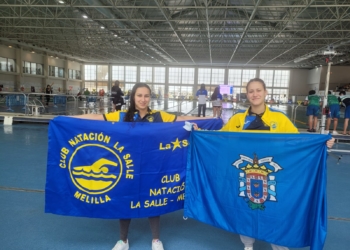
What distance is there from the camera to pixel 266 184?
6.98ft

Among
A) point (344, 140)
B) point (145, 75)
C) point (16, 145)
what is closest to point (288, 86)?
point (145, 75)

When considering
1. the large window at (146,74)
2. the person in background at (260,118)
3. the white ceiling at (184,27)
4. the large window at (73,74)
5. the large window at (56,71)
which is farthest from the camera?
the large window at (146,74)

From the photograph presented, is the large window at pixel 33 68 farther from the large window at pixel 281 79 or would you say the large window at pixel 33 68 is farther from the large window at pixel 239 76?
the large window at pixel 281 79

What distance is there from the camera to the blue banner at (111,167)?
232 centimetres

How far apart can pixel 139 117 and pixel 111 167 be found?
544 mm

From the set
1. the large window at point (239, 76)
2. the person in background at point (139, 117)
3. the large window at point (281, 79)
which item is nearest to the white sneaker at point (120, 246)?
the person in background at point (139, 117)

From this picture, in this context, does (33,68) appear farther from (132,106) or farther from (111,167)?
(111,167)

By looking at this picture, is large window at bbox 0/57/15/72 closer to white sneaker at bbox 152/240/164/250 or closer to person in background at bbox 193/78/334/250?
white sneaker at bbox 152/240/164/250

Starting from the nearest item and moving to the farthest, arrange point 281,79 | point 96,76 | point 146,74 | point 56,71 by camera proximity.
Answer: point 56,71 → point 281,79 → point 96,76 → point 146,74

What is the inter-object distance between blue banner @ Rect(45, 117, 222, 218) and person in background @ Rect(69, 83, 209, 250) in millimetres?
128

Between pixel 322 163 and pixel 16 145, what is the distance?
6.86 meters

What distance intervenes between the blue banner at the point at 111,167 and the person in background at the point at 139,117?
128 millimetres

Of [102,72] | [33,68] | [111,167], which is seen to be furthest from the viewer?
[102,72]

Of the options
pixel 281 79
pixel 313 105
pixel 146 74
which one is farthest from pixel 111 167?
pixel 281 79
